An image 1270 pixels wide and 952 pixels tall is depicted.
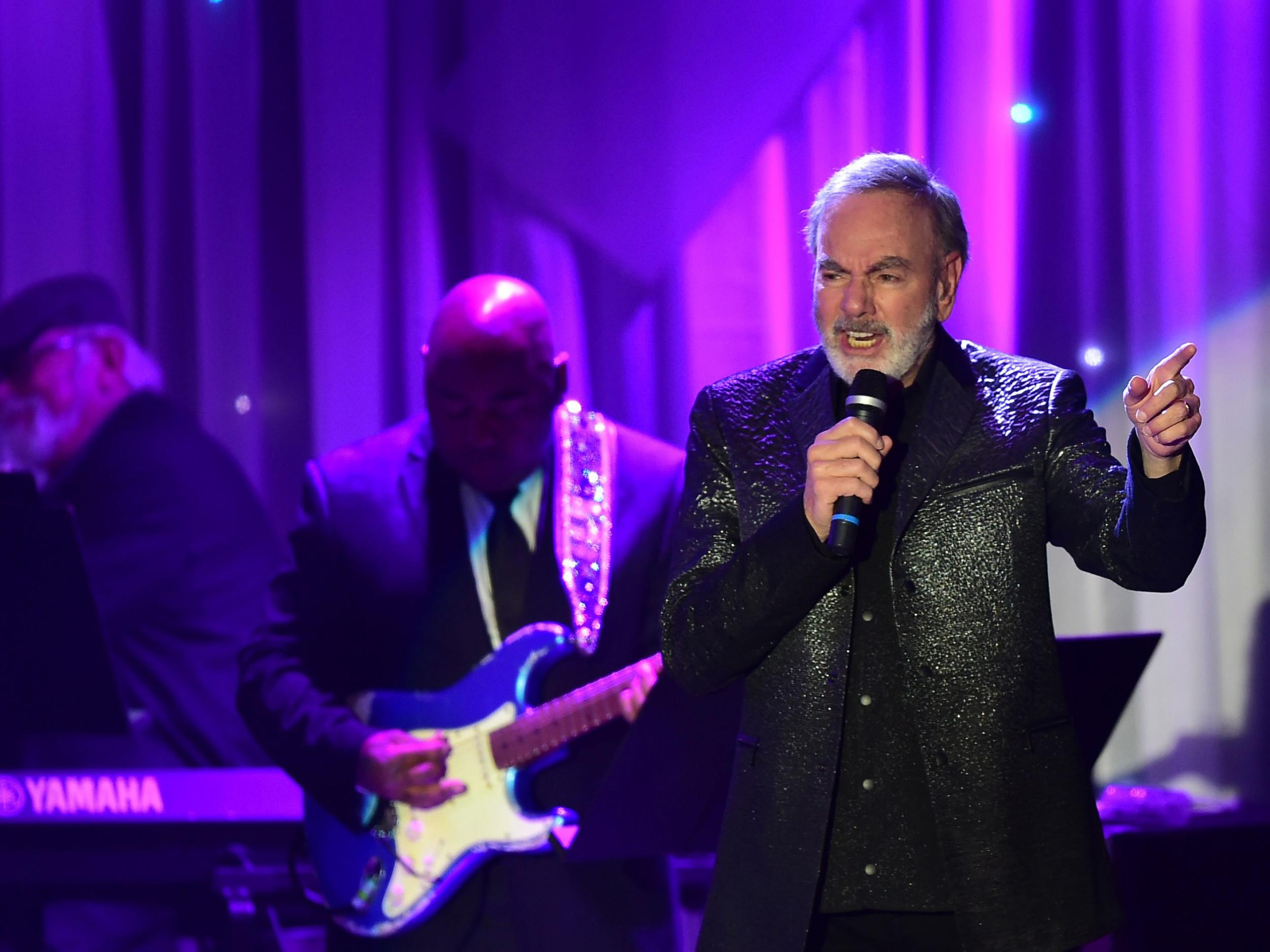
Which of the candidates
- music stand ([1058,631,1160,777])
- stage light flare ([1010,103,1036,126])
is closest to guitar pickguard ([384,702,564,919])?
music stand ([1058,631,1160,777])

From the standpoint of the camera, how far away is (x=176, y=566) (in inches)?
159

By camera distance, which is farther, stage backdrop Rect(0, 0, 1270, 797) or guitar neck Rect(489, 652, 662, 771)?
stage backdrop Rect(0, 0, 1270, 797)

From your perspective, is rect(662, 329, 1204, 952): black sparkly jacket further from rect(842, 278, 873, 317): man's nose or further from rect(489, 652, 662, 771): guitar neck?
rect(489, 652, 662, 771): guitar neck

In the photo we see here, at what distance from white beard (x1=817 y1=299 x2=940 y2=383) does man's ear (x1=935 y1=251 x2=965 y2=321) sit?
3cm

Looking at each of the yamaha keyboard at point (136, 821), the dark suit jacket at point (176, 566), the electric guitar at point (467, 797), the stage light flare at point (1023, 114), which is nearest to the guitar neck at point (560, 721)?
the electric guitar at point (467, 797)

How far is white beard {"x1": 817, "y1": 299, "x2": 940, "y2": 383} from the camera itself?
173 cm

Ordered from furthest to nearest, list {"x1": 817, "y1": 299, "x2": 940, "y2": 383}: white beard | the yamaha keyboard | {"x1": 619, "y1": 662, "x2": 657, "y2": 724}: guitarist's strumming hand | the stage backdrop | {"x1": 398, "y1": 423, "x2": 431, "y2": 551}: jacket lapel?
the yamaha keyboard < the stage backdrop < {"x1": 398, "y1": 423, "x2": 431, "y2": 551}: jacket lapel < {"x1": 619, "y1": 662, "x2": 657, "y2": 724}: guitarist's strumming hand < {"x1": 817, "y1": 299, "x2": 940, "y2": 383}: white beard

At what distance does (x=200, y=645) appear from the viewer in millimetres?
4023

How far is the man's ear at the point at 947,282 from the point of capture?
1.81 meters

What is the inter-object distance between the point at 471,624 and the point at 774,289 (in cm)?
136

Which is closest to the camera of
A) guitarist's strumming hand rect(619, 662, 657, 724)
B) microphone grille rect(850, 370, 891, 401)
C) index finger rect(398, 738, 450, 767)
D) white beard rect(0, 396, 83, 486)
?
microphone grille rect(850, 370, 891, 401)

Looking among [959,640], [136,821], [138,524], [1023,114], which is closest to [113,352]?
[138,524]

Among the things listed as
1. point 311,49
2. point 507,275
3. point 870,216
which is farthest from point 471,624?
point 311,49

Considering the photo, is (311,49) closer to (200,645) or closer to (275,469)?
(275,469)
